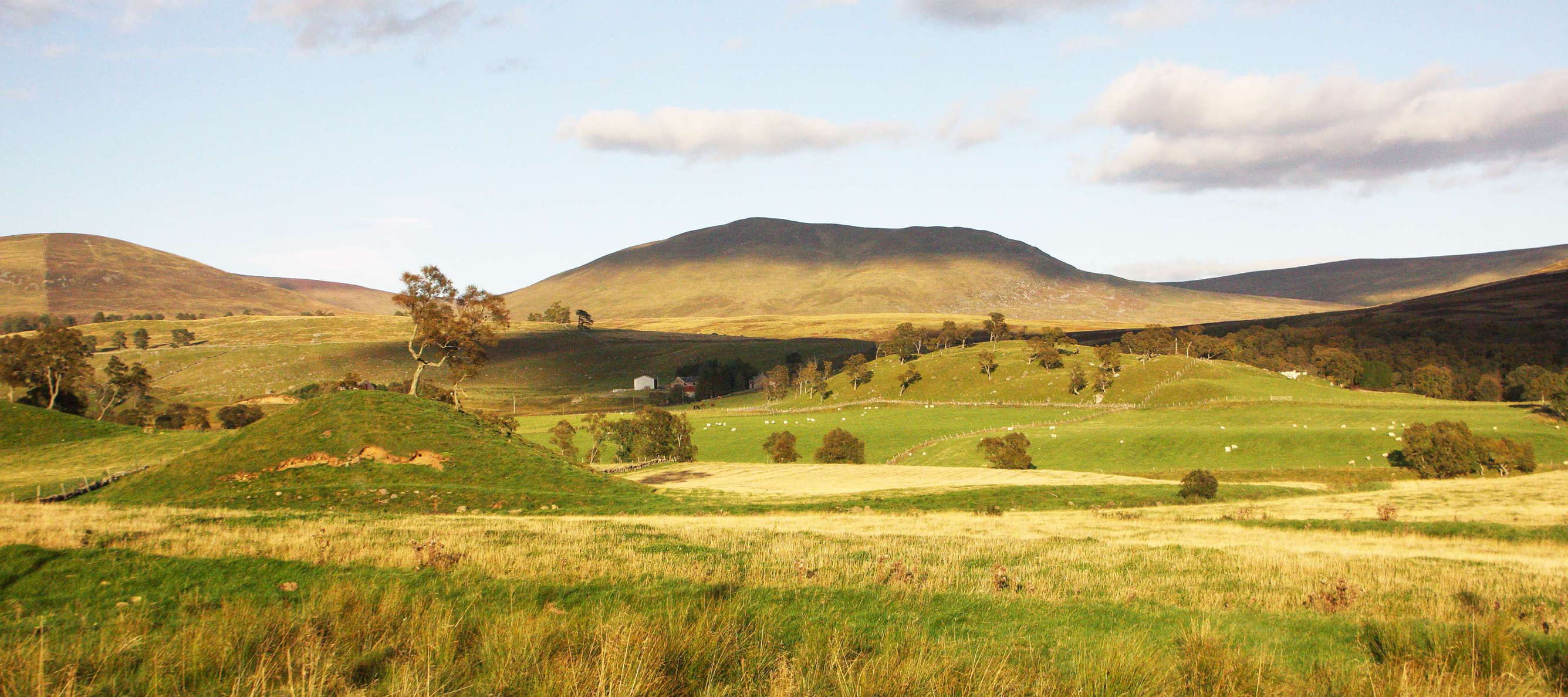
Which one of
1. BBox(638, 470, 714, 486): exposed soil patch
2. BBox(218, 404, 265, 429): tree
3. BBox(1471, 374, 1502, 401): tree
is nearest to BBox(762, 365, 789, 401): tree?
BBox(218, 404, 265, 429): tree

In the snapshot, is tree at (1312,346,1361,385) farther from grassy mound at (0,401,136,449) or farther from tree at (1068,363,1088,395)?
grassy mound at (0,401,136,449)

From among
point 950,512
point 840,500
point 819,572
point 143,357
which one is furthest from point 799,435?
point 143,357

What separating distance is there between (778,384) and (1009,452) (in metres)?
80.2

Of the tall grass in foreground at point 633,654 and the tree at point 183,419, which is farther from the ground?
the tall grass in foreground at point 633,654

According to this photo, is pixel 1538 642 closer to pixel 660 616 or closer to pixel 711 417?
pixel 660 616

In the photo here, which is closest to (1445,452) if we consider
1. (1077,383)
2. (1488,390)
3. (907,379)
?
(1077,383)

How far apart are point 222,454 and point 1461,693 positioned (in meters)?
41.9

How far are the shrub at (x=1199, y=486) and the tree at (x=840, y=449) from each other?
4269 cm

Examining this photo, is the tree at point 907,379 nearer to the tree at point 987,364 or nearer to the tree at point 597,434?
the tree at point 987,364

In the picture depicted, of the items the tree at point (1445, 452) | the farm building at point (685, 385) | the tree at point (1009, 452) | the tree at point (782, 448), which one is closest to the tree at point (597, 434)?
the tree at point (782, 448)

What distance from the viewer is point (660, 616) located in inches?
331

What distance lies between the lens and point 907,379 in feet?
465

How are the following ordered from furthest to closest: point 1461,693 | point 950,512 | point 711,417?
point 711,417 → point 950,512 → point 1461,693

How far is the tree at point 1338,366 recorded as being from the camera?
135 meters
